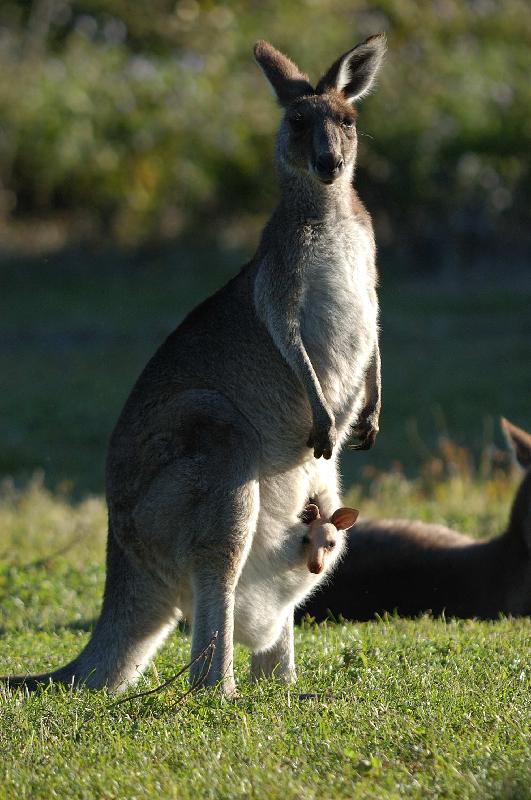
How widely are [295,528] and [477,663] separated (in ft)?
2.50

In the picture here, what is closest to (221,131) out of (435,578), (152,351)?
(152,351)

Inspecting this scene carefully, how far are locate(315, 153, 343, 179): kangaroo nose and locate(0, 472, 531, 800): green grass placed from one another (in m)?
1.64

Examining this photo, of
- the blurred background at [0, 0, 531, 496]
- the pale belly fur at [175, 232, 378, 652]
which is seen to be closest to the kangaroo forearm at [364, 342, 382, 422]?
the pale belly fur at [175, 232, 378, 652]

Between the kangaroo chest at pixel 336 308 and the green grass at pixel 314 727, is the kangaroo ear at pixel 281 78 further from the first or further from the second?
the green grass at pixel 314 727

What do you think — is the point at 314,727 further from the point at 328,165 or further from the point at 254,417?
the point at 328,165

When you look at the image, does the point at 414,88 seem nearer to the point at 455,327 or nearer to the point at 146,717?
the point at 455,327

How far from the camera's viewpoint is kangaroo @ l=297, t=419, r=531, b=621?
5.96 metres

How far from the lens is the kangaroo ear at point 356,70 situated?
465 cm

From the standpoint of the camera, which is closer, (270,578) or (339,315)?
(270,578)

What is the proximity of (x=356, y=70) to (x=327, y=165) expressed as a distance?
0.51 meters

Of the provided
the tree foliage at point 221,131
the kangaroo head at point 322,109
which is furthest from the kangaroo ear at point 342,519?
the tree foliage at point 221,131

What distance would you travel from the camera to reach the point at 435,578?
6082 millimetres

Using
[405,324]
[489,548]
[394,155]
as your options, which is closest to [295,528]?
[489,548]

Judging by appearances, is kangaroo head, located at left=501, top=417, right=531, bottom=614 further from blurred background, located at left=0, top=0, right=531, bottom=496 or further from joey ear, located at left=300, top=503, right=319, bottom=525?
blurred background, located at left=0, top=0, right=531, bottom=496
